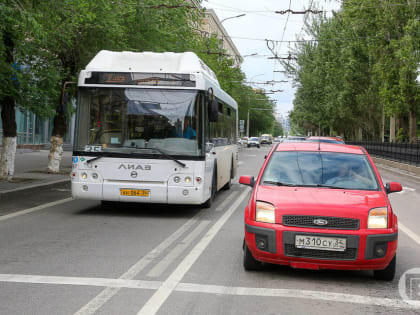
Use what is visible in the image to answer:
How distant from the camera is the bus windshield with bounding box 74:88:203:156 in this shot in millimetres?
10781

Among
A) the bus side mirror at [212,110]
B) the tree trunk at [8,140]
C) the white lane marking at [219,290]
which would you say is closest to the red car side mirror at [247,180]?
the white lane marking at [219,290]

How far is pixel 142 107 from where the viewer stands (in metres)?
10.8

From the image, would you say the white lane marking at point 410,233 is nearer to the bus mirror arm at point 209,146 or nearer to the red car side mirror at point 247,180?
the red car side mirror at point 247,180

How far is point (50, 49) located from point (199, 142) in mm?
9709

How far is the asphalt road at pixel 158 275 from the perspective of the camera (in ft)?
16.8

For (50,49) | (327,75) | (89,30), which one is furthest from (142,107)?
(327,75)

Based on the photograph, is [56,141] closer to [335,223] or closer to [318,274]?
[318,274]

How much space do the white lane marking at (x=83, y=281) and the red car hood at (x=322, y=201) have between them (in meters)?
1.54

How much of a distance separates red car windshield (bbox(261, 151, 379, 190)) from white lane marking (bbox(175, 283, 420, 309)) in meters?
1.56

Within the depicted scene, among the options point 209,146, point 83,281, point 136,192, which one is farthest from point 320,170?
point 209,146

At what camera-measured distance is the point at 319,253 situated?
605cm

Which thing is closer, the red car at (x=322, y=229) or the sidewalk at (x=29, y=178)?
the red car at (x=322, y=229)

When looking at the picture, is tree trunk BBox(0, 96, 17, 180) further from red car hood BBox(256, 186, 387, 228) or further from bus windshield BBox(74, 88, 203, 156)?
red car hood BBox(256, 186, 387, 228)

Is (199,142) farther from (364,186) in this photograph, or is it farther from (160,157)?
(364,186)
